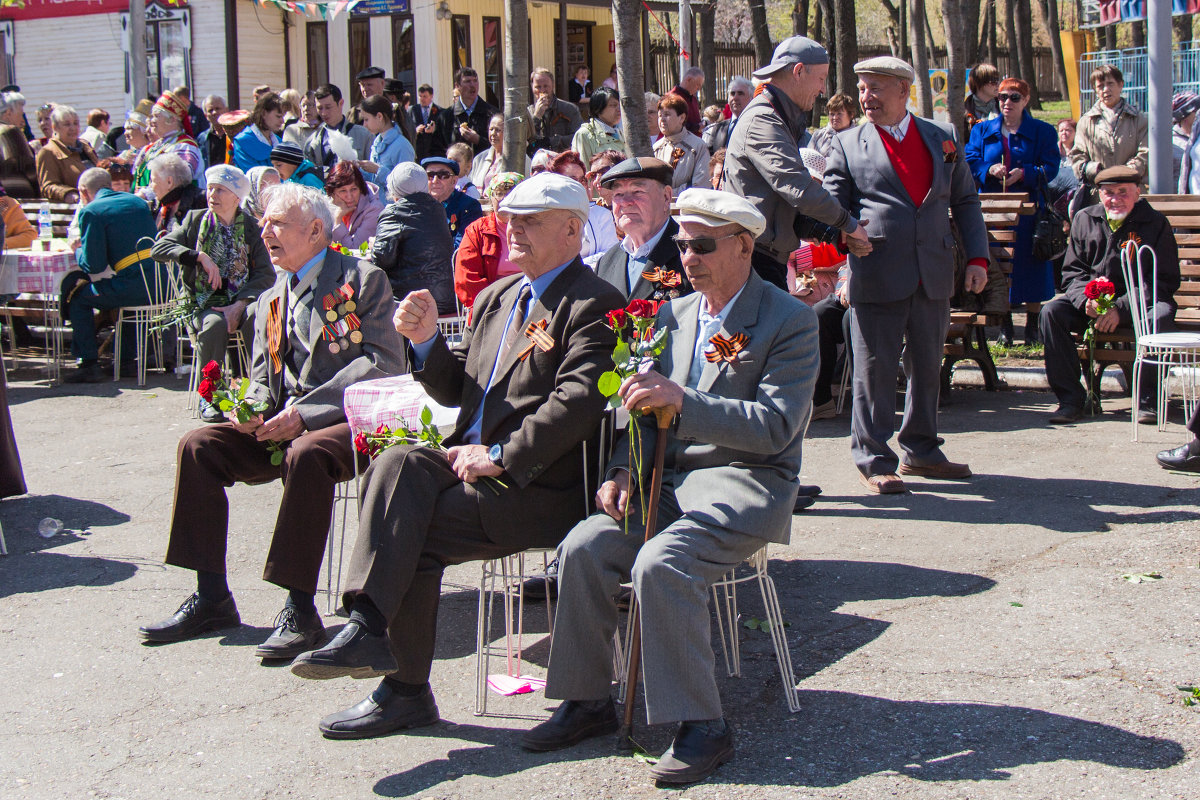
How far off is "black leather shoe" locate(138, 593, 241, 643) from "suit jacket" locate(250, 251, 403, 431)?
0.81 meters

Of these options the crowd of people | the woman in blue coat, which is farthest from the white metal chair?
the woman in blue coat

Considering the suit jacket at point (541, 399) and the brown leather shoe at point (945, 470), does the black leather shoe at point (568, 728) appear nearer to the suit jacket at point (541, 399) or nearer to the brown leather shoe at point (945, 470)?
the suit jacket at point (541, 399)

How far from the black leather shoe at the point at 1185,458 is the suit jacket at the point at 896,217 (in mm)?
1499

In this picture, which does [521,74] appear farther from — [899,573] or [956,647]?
[956,647]

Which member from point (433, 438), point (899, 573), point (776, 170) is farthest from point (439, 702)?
point (776, 170)

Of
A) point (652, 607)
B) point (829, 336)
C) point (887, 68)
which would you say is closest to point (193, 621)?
point (652, 607)

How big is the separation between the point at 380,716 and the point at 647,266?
7.40ft

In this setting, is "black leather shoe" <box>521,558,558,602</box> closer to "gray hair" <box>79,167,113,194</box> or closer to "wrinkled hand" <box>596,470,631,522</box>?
"wrinkled hand" <box>596,470,631,522</box>

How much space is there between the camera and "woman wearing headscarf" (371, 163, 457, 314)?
8120mm

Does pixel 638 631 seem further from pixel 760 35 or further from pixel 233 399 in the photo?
pixel 760 35

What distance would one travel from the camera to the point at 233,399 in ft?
15.9

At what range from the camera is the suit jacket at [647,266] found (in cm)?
525

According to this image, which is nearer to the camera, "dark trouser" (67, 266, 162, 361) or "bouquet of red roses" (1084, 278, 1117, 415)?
"bouquet of red roses" (1084, 278, 1117, 415)

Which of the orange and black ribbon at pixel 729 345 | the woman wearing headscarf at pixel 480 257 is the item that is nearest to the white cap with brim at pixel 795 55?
the woman wearing headscarf at pixel 480 257
